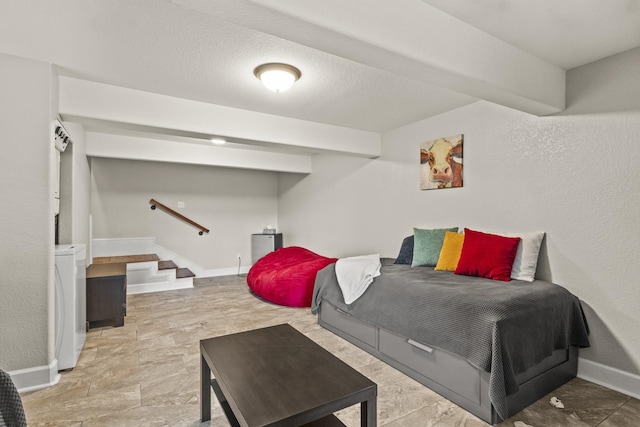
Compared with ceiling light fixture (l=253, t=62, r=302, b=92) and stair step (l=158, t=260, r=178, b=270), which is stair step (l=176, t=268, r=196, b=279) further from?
ceiling light fixture (l=253, t=62, r=302, b=92)

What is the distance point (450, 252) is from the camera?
3107 millimetres

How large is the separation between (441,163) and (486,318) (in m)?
2.07

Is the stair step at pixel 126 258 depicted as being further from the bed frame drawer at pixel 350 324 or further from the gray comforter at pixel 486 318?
the gray comforter at pixel 486 318

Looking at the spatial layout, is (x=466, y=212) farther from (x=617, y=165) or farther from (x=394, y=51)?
(x=394, y=51)

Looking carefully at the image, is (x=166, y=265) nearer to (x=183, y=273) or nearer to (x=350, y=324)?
(x=183, y=273)

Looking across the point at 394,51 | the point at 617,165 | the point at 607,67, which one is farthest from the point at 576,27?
the point at 394,51

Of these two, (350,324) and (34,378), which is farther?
(350,324)

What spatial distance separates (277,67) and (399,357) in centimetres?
240

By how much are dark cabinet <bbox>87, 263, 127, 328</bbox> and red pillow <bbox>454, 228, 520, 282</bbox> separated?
11.3ft

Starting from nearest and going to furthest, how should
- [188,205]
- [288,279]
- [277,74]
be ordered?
[277,74] → [288,279] → [188,205]

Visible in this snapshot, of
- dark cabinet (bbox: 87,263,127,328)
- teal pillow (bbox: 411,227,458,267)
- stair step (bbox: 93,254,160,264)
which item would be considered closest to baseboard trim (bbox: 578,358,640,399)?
teal pillow (bbox: 411,227,458,267)

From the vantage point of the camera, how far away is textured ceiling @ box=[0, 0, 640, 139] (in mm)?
1702

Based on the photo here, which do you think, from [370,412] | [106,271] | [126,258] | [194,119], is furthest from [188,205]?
[370,412]

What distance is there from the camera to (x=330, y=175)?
18.6 ft
